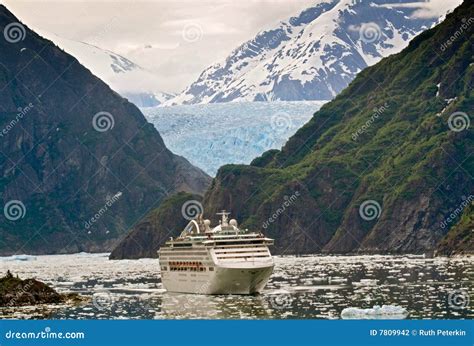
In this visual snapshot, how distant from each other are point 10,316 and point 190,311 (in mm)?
16286

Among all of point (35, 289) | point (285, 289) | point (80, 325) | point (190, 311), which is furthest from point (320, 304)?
point (80, 325)

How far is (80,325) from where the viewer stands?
164 feet
